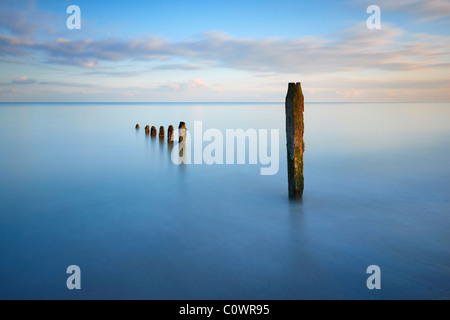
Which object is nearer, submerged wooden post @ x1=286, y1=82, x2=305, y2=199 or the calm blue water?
the calm blue water

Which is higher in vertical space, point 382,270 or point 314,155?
point 314,155

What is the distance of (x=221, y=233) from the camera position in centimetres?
549

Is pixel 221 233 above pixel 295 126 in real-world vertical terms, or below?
below

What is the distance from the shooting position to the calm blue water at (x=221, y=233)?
3.72 metres

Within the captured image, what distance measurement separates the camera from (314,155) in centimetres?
1426

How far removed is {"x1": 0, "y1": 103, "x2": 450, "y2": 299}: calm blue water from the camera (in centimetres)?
372

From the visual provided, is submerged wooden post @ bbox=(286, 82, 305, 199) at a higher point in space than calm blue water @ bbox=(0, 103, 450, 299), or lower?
higher

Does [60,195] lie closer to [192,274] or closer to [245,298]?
[192,274]
